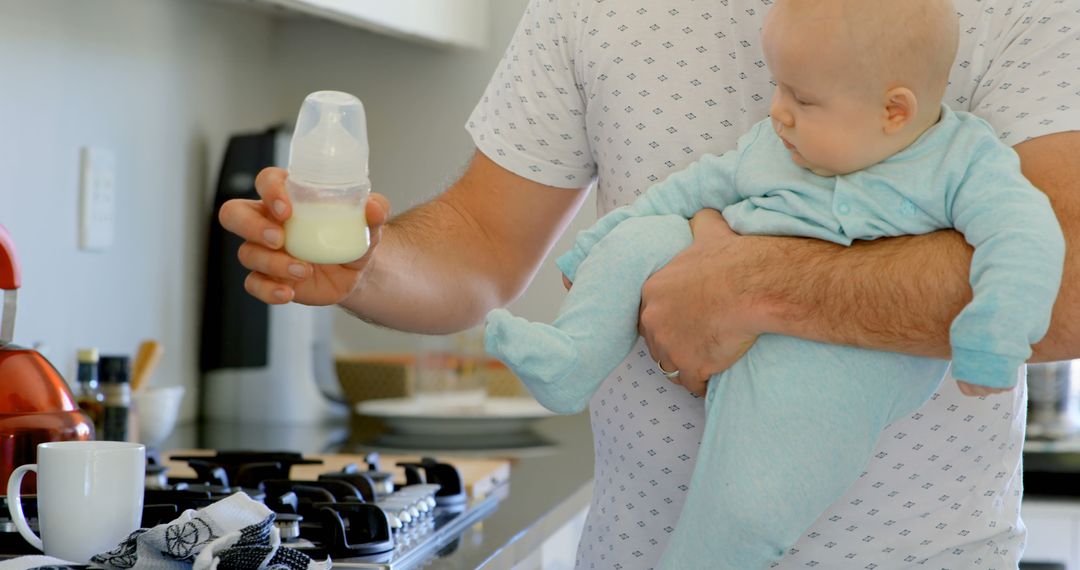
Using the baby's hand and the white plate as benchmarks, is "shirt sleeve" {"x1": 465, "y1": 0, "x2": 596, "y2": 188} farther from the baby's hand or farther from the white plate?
the white plate

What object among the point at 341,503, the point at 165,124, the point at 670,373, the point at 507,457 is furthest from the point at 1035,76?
the point at 165,124

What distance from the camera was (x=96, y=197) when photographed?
2.04 metres

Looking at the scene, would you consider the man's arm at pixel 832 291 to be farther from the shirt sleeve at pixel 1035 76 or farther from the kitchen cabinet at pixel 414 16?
the kitchen cabinet at pixel 414 16

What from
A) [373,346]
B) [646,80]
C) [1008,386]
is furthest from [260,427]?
[1008,386]

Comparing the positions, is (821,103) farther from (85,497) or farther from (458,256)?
(85,497)

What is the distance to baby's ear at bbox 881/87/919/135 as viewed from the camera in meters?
1.01

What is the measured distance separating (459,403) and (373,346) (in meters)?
0.52

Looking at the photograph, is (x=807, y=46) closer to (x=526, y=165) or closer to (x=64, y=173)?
(x=526, y=165)

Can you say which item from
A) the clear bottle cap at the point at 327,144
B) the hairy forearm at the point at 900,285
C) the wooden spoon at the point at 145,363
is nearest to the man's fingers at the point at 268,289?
the clear bottle cap at the point at 327,144

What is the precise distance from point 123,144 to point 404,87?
0.78 metres

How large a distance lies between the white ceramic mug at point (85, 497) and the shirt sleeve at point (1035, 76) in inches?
30.2

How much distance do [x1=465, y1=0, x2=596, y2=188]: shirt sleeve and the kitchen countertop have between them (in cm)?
39

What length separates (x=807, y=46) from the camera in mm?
1017

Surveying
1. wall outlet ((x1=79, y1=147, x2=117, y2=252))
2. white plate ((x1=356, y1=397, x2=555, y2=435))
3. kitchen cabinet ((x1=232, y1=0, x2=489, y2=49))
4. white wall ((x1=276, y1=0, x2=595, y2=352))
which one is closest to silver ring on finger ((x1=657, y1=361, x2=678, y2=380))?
kitchen cabinet ((x1=232, y1=0, x2=489, y2=49))
